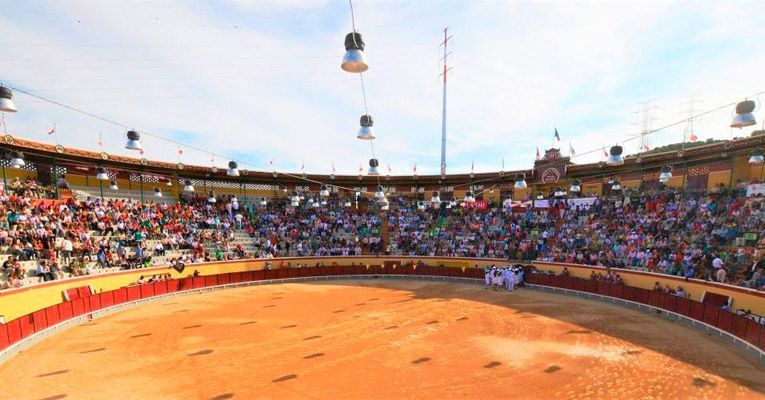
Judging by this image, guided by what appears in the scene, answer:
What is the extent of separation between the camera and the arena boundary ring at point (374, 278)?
12.4 metres

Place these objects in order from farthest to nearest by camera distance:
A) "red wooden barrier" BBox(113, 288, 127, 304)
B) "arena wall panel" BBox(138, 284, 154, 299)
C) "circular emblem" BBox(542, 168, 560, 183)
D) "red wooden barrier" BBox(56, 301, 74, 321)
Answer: "circular emblem" BBox(542, 168, 560, 183)
"arena wall panel" BBox(138, 284, 154, 299)
"red wooden barrier" BBox(113, 288, 127, 304)
"red wooden barrier" BBox(56, 301, 74, 321)

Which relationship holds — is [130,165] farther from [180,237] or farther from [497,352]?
[497,352]

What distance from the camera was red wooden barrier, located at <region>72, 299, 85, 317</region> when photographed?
15.8m

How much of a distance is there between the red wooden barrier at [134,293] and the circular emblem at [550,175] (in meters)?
31.4

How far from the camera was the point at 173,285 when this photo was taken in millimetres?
22094

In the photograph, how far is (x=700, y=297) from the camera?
17.0 m

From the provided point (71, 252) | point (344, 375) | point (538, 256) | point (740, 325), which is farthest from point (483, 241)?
point (71, 252)

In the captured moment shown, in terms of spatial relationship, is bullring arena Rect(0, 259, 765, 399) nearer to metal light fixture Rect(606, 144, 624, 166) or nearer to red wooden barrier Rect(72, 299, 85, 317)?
red wooden barrier Rect(72, 299, 85, 317)

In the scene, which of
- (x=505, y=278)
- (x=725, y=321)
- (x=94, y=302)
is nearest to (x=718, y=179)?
(x=725, y=321)

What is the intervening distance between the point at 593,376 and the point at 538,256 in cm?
1903

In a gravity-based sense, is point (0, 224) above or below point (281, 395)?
above

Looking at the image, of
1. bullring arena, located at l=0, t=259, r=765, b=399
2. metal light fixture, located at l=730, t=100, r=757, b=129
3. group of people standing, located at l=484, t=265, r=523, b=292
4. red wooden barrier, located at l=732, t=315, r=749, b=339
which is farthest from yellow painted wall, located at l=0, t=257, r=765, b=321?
metal light fixture, located at l=730, t=100, r=757, b=129

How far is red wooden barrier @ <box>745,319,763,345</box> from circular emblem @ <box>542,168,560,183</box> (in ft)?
64.7

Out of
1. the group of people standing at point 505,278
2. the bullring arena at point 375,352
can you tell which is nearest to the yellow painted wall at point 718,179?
the bullring arena at point 375,352
